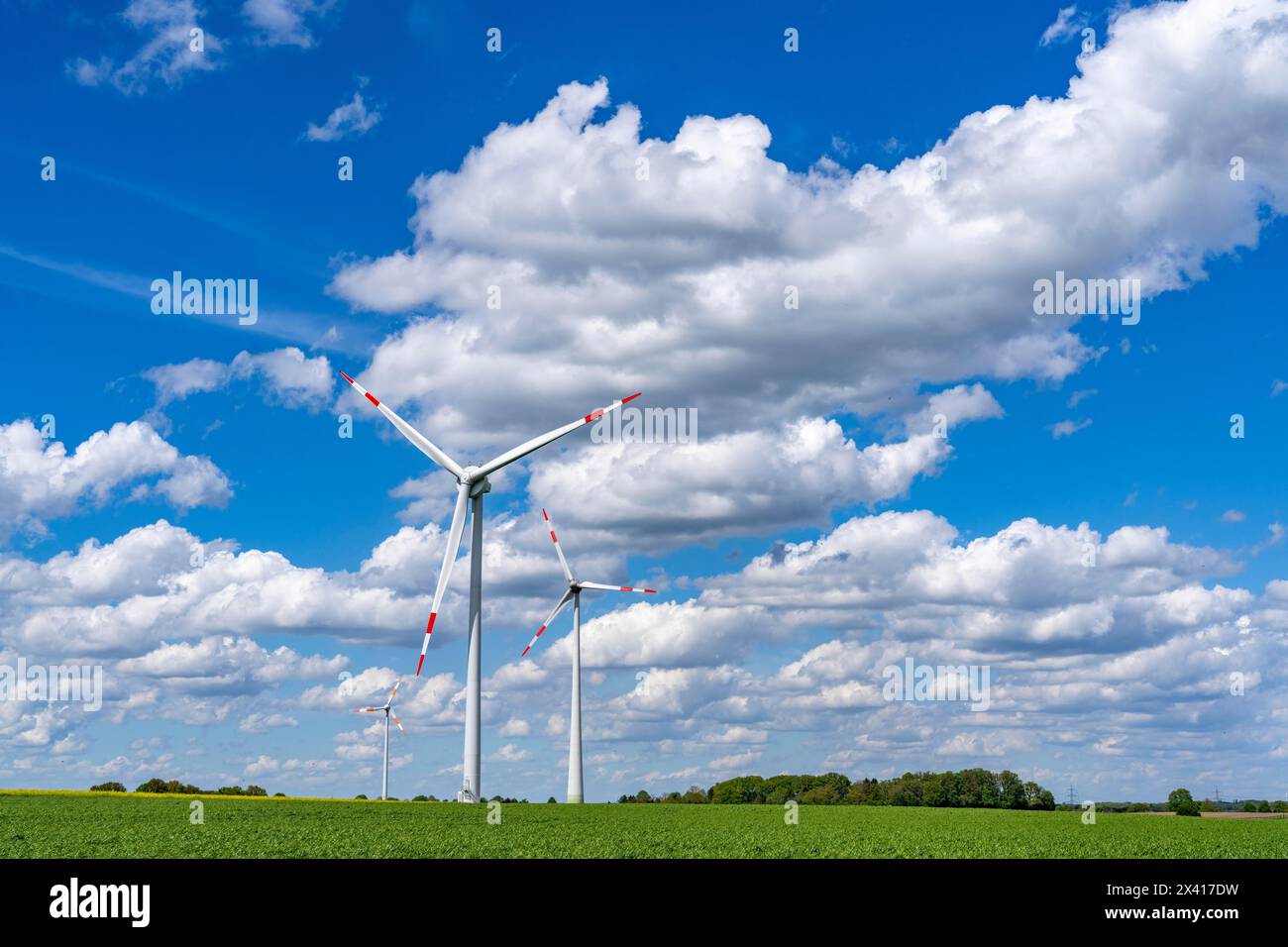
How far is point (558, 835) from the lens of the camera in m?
52.5

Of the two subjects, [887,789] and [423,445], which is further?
[887,789]

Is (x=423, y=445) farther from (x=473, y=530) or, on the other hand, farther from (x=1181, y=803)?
(x=1181, y=803)

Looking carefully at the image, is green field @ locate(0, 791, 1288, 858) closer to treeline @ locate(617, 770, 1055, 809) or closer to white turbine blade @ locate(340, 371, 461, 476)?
white turbine blade @ locate(340, 371, 461, 476)

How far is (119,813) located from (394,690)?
2715 inches

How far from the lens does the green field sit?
144 ft

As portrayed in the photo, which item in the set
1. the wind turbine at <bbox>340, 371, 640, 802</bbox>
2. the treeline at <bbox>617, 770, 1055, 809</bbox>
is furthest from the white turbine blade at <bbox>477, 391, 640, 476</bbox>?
the treeline at <bbox>617, 770, 1055, 809</bbox>

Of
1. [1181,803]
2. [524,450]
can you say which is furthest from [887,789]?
[524,450]

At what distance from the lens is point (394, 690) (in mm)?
139500

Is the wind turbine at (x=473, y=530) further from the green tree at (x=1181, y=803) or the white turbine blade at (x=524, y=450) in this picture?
the green tree at (x=1181, y=803)

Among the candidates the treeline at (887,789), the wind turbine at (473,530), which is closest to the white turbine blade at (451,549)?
the wind turbine at (473,530)

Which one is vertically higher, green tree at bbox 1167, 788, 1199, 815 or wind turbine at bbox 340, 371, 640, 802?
wind turbine at bbox 340, 371, 640, 802
